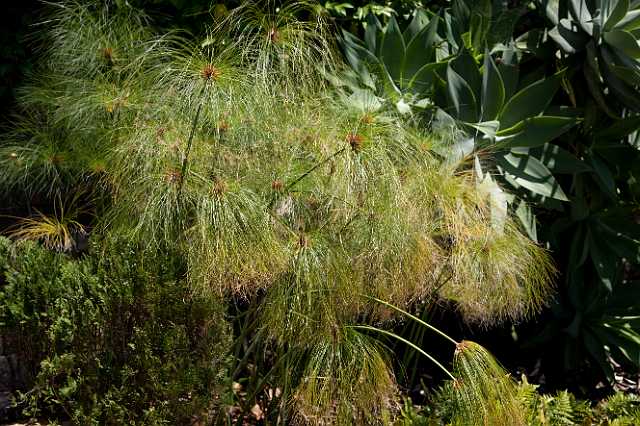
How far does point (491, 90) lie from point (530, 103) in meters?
0.26

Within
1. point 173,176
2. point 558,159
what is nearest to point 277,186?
point 173,176

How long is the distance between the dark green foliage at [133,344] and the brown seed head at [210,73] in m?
0.71

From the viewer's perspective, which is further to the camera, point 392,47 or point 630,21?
point 630,21

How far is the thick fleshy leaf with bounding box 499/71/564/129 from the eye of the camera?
14.2 ft

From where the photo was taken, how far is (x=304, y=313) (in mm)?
3064

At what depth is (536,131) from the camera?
432 centimetres

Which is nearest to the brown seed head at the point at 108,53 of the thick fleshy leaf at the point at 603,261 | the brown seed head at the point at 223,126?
the brown seed head at the point at 223,126

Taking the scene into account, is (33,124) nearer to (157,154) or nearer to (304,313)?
(157,154)

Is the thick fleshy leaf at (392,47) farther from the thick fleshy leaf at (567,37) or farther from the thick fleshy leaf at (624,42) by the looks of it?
the thick fleshy leaf at (624,42)

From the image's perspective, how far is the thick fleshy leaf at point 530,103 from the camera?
4332mm

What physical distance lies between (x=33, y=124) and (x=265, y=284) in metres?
1.86

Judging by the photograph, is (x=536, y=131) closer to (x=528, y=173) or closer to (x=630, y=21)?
(x=528, y=173)

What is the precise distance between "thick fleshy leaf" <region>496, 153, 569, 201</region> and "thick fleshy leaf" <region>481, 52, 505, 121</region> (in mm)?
231

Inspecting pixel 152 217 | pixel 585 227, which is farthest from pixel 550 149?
pixel 152 217
